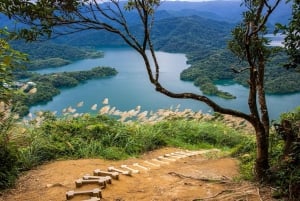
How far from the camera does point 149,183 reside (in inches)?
142

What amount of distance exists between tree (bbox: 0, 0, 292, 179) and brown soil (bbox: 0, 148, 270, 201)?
52cm

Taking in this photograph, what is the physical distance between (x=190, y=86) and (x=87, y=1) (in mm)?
28600

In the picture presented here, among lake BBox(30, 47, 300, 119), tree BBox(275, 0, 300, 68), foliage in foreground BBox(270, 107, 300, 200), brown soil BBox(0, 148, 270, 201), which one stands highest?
tree BBox(275, 0, 300, 68)

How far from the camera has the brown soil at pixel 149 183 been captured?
3.12 metres

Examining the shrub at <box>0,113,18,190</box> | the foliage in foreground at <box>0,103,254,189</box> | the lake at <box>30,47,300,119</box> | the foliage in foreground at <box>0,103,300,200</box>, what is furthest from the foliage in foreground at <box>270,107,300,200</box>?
the lake at <box>30,47,300,119</box>

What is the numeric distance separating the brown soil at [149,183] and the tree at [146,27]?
517 mm

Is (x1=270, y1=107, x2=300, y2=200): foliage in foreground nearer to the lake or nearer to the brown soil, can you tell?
the brown soil

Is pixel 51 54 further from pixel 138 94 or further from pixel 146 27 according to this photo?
pixel 146 27

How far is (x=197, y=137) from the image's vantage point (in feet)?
22.2

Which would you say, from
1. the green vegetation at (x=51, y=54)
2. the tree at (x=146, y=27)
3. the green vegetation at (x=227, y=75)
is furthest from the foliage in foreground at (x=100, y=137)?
the green vegetation at (x=51, y=54)

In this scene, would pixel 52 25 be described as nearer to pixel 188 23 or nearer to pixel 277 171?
pixel 277 171

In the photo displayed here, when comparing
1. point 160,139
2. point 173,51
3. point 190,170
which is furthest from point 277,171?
point 173,51

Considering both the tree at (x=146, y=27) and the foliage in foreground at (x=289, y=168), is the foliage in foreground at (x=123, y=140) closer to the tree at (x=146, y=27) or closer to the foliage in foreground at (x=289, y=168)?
the foliage in foreground at (x=289, y=168)

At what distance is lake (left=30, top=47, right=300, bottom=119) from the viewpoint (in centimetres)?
2303
